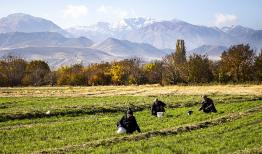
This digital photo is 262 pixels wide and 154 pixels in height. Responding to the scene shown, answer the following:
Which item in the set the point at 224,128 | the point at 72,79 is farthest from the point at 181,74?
the point at 224,128

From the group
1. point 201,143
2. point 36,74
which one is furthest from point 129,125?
point 36,74

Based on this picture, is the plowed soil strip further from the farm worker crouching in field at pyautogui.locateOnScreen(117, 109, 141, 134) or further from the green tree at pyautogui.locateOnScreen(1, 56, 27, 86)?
the green tree at pyautogui.locateOnScreen(1, 56, 27, 86)

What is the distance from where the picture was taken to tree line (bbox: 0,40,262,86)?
110m

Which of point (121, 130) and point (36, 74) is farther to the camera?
point (36, 74)

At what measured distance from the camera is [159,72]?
136 meters

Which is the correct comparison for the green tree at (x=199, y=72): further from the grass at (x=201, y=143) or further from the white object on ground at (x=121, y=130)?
the white object on ground at (x=121, y=130)

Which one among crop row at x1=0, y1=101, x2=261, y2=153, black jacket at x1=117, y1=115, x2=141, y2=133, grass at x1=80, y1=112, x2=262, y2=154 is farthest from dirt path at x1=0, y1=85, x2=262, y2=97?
black jacket at x1=117, y1=115, x2=141, y2=133

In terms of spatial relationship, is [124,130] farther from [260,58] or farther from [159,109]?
[260,58]

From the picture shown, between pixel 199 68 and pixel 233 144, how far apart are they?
9170 cm

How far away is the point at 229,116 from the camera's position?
35906 millimetres

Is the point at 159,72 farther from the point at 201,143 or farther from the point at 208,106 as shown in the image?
the point at 201,143

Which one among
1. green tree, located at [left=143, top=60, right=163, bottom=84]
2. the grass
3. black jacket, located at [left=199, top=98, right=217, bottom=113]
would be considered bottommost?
the grass

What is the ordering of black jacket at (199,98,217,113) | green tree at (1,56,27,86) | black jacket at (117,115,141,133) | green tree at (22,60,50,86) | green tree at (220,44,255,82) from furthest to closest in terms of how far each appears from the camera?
1. green tree at (22,60,50,86)
2. green tree at (1,56,27,86)
3. green tree at (220,44,255,82)
4. black jacket at (199,98,217,113)
5. black jacket at (117,115,141,133)

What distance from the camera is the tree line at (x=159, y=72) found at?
10988 centimetres
